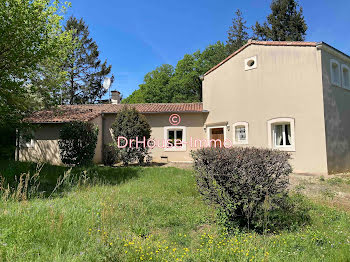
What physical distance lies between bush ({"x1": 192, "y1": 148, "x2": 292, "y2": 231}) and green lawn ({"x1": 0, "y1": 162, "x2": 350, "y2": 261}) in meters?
0.42

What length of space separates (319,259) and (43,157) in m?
15.0

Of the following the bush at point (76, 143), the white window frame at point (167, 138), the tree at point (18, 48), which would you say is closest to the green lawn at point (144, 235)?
the tree at point (18, 48)

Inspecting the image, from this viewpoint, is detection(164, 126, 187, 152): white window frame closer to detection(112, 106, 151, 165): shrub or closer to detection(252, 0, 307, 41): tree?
detection(112, 106, 151, 165): shrub

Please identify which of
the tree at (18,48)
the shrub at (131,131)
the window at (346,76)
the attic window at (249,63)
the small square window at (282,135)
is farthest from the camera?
the attic window at (249,63)

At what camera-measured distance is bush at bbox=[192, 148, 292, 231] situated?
3723mm

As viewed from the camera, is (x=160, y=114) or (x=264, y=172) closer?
(x=264, y=172)

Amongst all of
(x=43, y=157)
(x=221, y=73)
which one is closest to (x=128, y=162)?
(x=43, y=157)

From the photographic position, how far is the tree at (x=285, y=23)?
23656 millimetres

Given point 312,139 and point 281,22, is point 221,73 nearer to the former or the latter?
point 312,139

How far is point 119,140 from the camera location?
39.2 feet

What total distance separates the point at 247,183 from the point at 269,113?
8690 millimetres

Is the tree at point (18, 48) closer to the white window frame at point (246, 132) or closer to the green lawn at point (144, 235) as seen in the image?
the green lawn at point (144, 235)

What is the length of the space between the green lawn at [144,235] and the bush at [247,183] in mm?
417

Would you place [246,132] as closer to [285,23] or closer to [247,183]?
[247,183]
